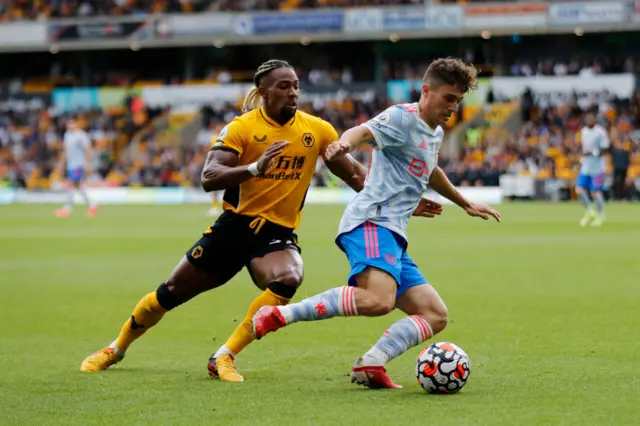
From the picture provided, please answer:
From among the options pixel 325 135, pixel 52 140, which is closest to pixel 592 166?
pixel 325 135

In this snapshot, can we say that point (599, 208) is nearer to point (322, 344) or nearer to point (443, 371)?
point (322, 344)

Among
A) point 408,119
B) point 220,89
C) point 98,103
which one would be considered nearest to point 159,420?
point 408,119

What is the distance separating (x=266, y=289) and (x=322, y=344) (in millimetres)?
1907

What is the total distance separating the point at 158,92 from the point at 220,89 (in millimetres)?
3210

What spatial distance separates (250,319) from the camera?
764cm

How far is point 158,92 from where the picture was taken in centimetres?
5122

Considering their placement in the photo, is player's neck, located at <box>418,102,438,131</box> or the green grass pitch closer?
the green grass pitch

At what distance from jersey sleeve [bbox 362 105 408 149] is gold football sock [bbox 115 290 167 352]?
6.73ft

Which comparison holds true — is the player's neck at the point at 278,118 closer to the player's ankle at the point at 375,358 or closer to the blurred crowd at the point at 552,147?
the player's ankle at the point at 375,358

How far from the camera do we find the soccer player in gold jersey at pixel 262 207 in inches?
299

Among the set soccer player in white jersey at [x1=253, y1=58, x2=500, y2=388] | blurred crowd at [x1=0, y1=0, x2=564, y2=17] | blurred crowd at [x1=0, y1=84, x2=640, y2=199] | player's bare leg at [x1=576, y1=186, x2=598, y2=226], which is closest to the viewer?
soccer player in white jersey at [x1=253, y1=58, x2=500, y2=388]

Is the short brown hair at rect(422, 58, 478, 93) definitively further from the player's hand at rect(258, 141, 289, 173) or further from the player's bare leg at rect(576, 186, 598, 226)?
the player's bare leg at rect(576, 186, 598, 226)

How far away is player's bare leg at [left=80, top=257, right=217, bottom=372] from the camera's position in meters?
7.83

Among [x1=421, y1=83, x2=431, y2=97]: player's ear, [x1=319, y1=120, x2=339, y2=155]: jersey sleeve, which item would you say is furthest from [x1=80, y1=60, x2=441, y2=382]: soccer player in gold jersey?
[x1=421, y1=83, x2=431, y2=97]: player's ear
